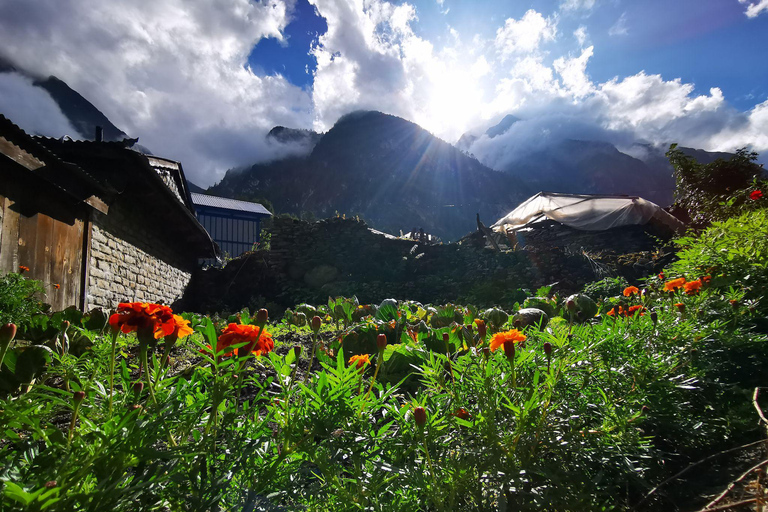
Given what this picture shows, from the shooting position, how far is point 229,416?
638mm

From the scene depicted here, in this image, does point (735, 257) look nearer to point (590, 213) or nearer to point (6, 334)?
point (6, 334)

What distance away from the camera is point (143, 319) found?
718 millimetres

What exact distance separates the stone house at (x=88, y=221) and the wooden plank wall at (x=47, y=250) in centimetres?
1

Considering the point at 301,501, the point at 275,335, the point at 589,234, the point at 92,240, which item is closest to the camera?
the point at 301,501

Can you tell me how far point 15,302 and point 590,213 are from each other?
12997 mm

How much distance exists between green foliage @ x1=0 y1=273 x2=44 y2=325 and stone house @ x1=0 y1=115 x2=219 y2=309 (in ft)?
3.33

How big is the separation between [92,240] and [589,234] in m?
12.3

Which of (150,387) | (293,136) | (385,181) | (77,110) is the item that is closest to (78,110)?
(77,110)

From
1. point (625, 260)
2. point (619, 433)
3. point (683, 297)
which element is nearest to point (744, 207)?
point (683, 297)

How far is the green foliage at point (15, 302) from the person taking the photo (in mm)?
2029

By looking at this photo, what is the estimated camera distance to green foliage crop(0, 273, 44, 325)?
2.03 meters

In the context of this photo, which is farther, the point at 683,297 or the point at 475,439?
the point at 683,297

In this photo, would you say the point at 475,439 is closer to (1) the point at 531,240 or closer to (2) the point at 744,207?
(2) the point at 744,207

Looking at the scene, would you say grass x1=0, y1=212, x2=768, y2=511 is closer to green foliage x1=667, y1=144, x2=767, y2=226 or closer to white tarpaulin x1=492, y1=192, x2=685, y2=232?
green foliage x1=667, y1=144, x2=767, y2=226
